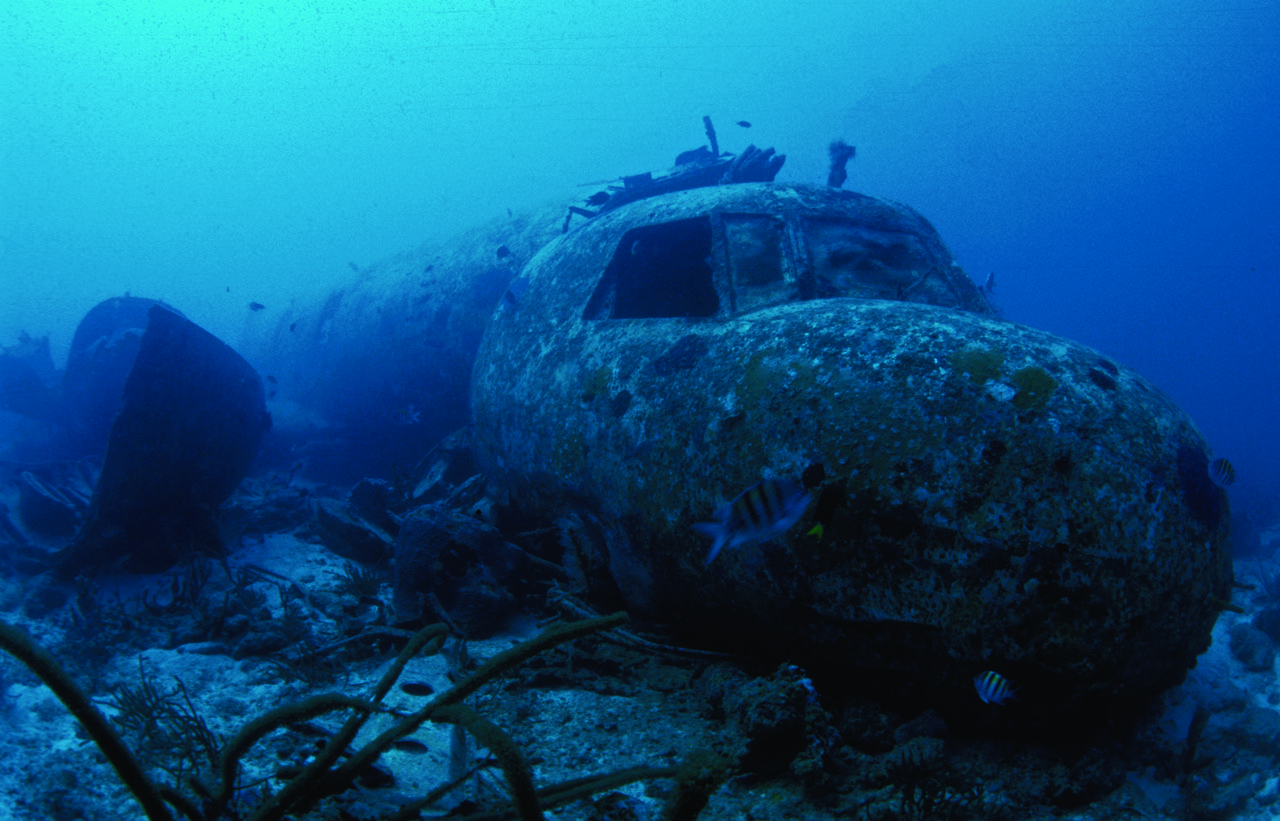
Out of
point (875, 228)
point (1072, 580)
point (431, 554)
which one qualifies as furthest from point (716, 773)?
point (875, 228)

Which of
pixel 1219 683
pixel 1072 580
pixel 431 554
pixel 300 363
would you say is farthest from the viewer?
pixel 300 363

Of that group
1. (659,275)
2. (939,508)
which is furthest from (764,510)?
(659,275)

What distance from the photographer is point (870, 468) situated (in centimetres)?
277

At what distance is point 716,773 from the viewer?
142 cm

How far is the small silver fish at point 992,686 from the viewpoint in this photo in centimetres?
251

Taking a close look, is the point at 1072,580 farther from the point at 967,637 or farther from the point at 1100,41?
the point at 1100,41

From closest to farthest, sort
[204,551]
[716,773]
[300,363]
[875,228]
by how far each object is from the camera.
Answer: [716,773], [875,228], [204,551], [300,363]

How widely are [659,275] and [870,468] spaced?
4.08 metres

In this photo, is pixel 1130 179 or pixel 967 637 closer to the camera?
pixel 967 637

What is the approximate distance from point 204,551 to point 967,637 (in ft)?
21.8

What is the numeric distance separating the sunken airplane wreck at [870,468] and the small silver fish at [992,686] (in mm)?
52

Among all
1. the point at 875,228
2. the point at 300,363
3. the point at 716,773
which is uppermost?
the point at 875,228

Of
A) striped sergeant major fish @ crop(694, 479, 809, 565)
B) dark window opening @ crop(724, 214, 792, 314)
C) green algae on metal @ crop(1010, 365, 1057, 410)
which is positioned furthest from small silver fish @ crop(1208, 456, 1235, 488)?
dark window opening @ crop(724, 214, 792, 314)

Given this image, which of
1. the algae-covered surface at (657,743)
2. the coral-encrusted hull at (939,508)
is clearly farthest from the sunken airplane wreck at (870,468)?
the algae-covered surface at (657,743)
